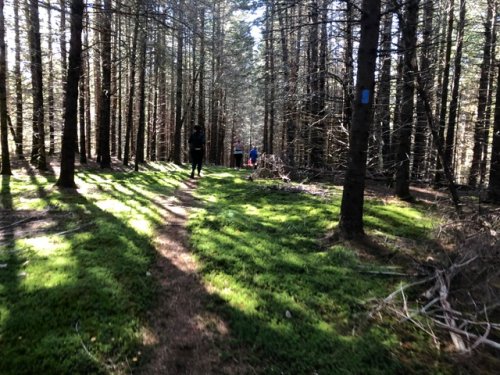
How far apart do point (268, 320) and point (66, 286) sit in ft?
7.34

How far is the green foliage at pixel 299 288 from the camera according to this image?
3.12m

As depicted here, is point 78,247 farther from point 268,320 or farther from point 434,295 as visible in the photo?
point 434,295

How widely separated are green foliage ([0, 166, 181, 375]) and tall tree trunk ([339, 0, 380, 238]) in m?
3.10

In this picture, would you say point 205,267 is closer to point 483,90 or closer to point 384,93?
point 384,93

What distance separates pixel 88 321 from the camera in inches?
135

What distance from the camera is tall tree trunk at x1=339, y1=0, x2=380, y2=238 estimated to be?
5336 mm

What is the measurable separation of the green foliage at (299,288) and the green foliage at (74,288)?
3.03 feet

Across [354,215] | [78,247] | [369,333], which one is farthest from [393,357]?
[78,247]

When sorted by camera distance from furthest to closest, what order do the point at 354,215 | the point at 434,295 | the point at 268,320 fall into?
the point at 354,215 < the point at 434,295 < the point at 268,320

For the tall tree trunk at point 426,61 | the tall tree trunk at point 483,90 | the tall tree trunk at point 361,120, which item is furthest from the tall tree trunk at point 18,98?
the tall tree trunk at point 483,90

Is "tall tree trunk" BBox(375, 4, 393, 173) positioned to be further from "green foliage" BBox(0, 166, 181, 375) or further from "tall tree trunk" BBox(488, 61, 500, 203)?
"green foliage" BBox(0, 166, 181, 375)

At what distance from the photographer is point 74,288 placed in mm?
3902

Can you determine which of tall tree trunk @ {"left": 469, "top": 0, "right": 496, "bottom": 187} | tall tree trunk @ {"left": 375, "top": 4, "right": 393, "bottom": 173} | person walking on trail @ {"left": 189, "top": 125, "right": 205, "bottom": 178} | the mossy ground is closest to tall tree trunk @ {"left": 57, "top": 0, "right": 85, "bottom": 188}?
the mossy ground

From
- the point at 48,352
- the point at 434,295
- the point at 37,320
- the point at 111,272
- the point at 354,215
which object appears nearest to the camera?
the point at 48,352
